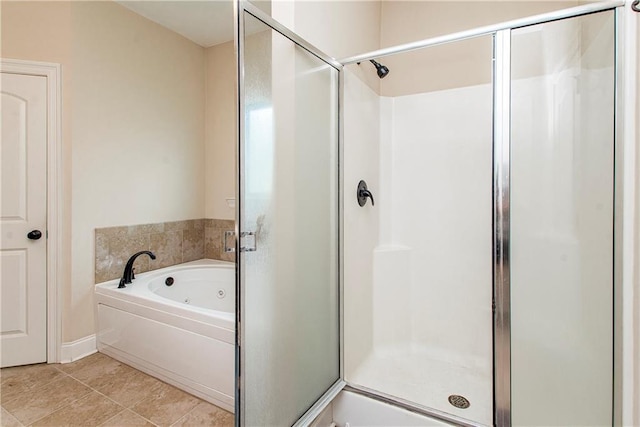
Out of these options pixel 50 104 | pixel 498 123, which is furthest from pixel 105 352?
pixel 498 123

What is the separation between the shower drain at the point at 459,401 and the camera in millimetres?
1666

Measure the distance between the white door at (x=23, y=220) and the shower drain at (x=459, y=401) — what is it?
107 inches

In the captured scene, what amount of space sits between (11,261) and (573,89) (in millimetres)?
3442

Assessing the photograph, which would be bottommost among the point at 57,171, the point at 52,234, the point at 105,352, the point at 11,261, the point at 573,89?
the point at 105,352

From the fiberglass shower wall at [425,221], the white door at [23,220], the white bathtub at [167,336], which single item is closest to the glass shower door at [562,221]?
the fiberglass shower wall at [425,221]

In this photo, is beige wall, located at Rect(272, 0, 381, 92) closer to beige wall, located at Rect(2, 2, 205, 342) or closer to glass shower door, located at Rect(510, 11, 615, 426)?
glass shower door, located at Rect(510, 11, 615, 426)

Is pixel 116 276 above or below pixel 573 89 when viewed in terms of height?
below

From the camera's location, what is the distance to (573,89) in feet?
4.50

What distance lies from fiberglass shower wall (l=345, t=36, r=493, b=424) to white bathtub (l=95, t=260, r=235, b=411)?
74 cm

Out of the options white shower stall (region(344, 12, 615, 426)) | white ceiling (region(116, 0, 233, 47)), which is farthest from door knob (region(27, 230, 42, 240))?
white shower stall (region(344, 12, 615, 426))

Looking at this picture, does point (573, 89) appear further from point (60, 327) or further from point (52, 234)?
point (60, 327)

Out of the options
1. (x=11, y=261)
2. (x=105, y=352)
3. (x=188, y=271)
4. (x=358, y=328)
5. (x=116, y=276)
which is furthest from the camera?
(x=188, y=271)

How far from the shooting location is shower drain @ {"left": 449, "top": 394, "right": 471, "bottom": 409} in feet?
5.46

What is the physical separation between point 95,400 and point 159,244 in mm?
1373
